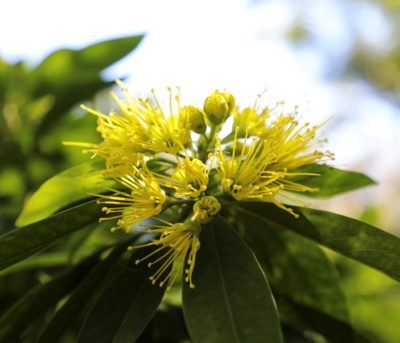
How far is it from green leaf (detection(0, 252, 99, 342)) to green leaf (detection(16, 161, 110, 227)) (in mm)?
197

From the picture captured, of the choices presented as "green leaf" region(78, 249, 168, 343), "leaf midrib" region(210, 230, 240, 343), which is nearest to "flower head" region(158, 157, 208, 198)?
"leaf midrib" region(210, 230, 240, 343)

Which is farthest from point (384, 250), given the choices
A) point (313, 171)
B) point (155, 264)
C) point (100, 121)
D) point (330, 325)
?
point (100, 121)

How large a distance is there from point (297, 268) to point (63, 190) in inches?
31.7

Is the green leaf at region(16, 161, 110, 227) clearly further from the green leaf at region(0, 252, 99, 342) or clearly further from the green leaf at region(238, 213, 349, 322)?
the green leaf at region(238, 213, 349, 322)

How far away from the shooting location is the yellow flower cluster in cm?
151

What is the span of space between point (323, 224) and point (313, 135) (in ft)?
0.86

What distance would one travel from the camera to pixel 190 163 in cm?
149

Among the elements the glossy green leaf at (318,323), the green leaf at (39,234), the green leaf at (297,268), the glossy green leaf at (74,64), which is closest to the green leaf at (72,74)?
the glossy green leaf at (74,64)

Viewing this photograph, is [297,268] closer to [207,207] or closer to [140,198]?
[207,207]

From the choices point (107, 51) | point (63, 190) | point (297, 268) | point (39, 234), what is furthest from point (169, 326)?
point (107, 51)

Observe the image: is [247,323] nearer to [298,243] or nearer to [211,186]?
[211,186]

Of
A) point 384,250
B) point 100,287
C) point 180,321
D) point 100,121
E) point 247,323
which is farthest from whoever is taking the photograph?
point 180,321

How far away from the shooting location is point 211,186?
5.71 feet

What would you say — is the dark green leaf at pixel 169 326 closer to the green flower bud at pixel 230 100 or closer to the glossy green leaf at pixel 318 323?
the glossy green leaf at pixel 318 323
